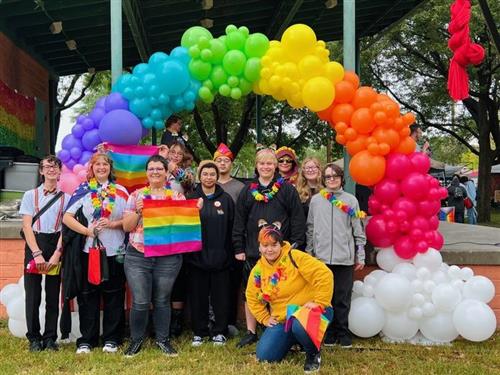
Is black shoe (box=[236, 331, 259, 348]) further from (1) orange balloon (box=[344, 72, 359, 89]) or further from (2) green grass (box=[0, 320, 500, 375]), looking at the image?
(1) orange balloon (box=[344, 72, 359, 89])

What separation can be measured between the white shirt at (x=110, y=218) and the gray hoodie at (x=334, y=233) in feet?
5.26

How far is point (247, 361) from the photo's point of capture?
13.5 ft

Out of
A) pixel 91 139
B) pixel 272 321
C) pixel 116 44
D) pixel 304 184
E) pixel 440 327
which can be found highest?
pixel 116 44

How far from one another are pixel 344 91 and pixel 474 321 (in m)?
2.29

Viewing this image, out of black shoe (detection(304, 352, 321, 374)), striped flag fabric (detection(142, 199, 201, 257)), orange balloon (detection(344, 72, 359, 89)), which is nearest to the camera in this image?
black shoe (detection(304, 352, 321, 374))

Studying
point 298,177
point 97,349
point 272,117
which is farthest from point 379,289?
point 272,117

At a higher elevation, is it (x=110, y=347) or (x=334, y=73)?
(x=334, y=73)

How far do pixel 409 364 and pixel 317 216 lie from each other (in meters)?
1.38

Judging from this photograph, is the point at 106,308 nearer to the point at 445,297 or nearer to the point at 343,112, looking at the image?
the point at 343,112

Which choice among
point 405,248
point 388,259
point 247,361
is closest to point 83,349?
point 247,361

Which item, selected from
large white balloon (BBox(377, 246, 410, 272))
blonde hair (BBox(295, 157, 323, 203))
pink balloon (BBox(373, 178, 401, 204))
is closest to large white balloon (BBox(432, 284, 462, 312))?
large white balloon (BBox(377, 246, 410, 272))

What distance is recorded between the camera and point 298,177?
495 cm

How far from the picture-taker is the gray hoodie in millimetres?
4449

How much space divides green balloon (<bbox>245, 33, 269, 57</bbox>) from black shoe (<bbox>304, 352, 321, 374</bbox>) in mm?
2768
